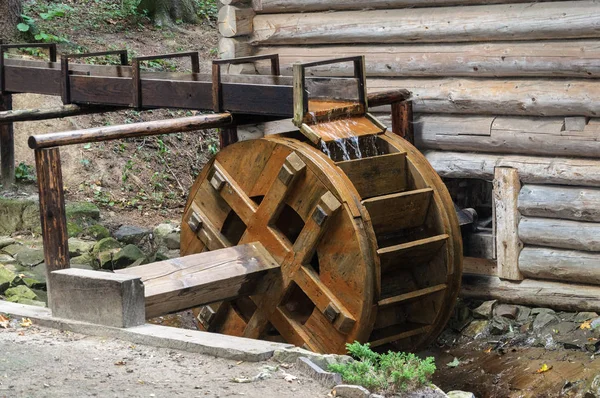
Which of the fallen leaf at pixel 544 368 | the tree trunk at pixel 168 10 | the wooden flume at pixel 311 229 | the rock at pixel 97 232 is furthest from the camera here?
the tree trunk at pixel 168 10

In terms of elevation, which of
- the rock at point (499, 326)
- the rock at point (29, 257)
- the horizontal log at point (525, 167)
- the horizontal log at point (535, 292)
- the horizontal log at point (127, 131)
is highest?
the horizontal log at point (127, 131)

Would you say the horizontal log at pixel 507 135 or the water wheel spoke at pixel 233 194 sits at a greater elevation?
the horizontal log at pixel 507 135

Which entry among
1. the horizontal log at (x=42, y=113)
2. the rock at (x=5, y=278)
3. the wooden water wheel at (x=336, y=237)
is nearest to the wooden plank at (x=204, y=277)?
the wooden water wheel at (x=336, y=237)

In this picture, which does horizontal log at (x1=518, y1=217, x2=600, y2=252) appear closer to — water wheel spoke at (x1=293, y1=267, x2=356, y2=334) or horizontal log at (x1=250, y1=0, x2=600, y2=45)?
horizontal log at (x1=250, y1=0, x2=600, y2=45)

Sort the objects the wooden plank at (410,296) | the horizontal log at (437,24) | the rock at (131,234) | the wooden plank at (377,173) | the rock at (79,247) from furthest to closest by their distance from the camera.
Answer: the rock at (131,234)
the rock at (79,247)
the horizontal log at (437,24)
the wooden plank at (377,173)
the wooden plank at (410,296)

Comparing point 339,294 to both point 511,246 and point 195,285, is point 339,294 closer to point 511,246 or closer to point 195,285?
point 195,285

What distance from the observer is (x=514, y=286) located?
7.95 meters

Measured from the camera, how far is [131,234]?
9.89 m

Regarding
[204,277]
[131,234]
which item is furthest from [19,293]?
[131,234]

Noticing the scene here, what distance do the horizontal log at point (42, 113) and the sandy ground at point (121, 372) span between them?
328cm

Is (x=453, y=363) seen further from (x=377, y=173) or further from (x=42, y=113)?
(x=42, y=113)

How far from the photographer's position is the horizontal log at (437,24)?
7.36m

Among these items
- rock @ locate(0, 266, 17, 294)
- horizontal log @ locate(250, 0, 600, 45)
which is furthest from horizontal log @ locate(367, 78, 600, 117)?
rock @ locate(0, 266, 17, 294)

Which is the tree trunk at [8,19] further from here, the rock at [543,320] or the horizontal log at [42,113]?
the rock at [543,320]
